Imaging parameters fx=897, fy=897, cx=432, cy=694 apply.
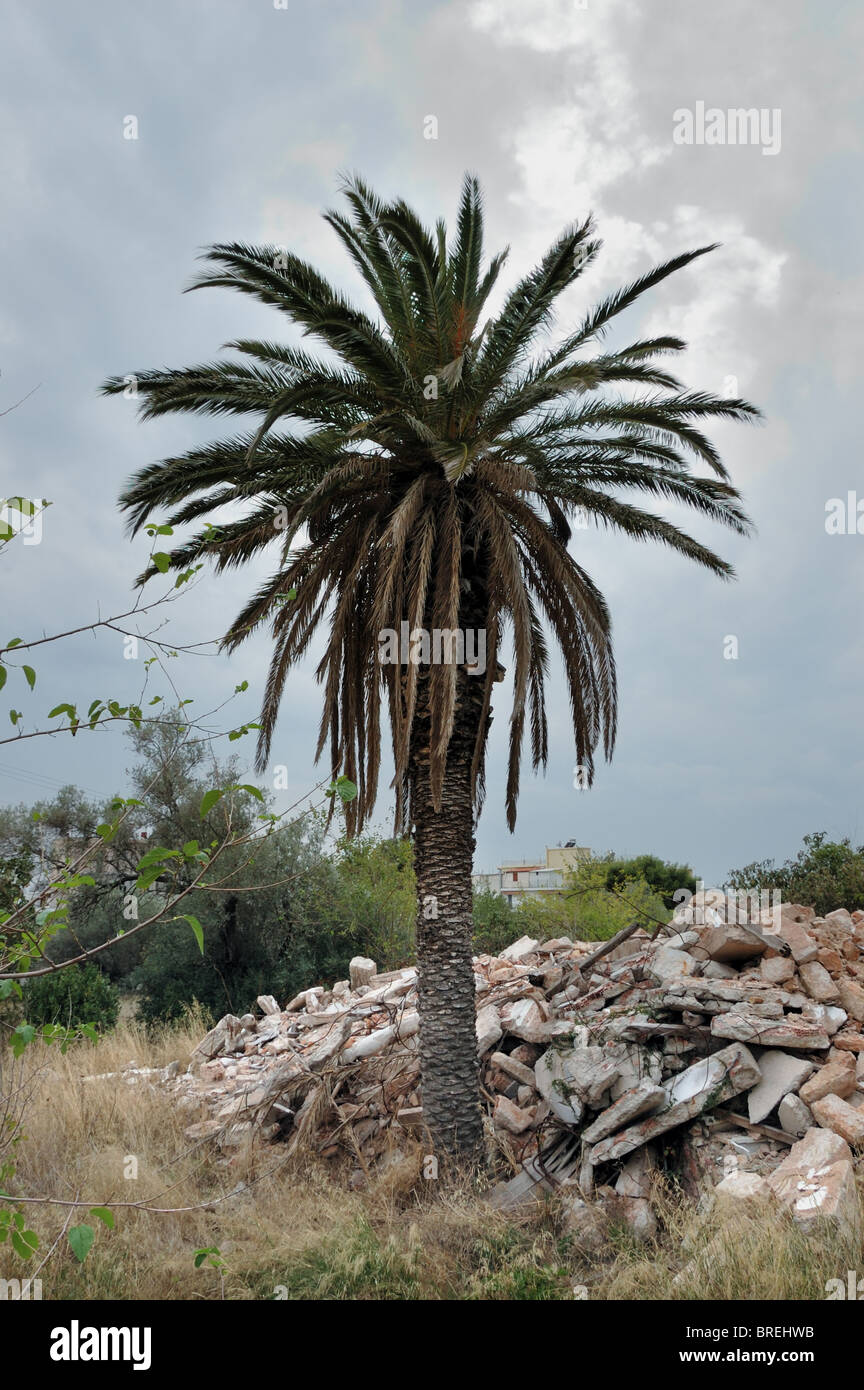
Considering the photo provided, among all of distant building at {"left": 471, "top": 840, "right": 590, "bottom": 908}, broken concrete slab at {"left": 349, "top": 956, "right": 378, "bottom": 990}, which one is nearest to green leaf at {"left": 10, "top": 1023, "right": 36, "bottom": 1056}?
broken concrete slab at {"left": 349, "top": 956, "right": 378, "bottom": 990}

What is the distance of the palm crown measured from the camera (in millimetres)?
8344

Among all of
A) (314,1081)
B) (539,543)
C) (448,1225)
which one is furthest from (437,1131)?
(539,543)

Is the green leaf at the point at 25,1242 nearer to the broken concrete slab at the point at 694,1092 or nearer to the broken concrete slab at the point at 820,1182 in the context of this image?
the broken concrete slab at the point at 820,1182

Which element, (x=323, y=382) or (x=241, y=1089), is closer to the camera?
(x=323, y=382)

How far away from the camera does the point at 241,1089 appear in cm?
1194

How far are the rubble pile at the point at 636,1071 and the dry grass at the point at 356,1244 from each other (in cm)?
53

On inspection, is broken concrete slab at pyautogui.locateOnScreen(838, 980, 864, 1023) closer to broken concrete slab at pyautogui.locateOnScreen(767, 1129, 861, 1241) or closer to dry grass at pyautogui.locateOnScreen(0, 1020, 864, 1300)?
broken concrete slab at pyautogui.locateOnScreen(767, 1129, 861, 1241)

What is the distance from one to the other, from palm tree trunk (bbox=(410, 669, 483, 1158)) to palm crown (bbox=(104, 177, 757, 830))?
22cm

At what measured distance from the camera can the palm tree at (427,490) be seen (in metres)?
8.38

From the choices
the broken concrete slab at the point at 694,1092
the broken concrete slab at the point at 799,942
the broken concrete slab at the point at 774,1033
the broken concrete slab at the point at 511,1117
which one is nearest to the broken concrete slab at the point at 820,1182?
the broken concrete slab at the point at 694,1092
